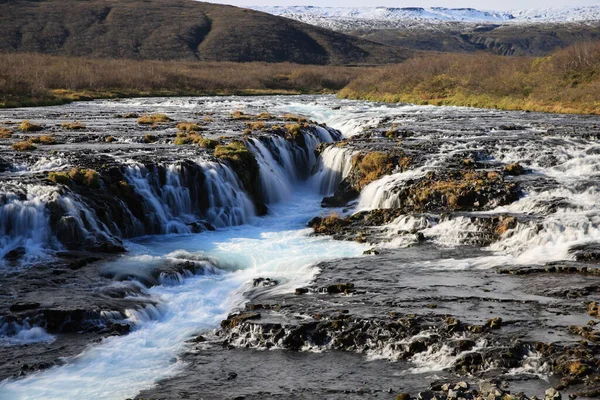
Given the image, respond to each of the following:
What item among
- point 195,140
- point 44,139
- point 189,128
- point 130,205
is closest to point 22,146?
point 44,139

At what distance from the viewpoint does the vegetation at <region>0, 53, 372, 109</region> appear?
74.6 meters

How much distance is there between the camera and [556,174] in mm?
33688

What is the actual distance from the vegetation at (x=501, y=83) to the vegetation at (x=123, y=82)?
2217 centimetres

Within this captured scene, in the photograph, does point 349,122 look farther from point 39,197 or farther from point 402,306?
point 402,306

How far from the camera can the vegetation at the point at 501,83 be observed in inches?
2542

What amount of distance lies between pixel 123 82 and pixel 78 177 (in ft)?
239

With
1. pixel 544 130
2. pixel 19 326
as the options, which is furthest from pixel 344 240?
pixel 544 130

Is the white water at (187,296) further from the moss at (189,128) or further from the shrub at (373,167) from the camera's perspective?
the moss at (189,128)

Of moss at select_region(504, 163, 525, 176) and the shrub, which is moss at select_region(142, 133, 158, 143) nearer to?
the shrub

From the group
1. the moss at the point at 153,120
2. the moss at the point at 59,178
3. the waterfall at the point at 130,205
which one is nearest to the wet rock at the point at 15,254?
the waterfall at the point at 130,205

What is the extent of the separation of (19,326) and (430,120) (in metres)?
40.5

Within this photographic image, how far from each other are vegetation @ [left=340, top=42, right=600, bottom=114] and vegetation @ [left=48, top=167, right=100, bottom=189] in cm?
4370

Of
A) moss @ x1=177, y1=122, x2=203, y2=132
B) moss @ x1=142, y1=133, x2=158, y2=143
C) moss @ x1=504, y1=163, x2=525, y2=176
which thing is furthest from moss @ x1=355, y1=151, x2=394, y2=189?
moss @ x1=177, y1=122, x2=203, y2=132

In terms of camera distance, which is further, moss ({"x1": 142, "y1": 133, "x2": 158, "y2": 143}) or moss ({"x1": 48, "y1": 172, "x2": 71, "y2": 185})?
moss ({"x1": 142, "y1": 133, "x2": 158, "y2": 143})
